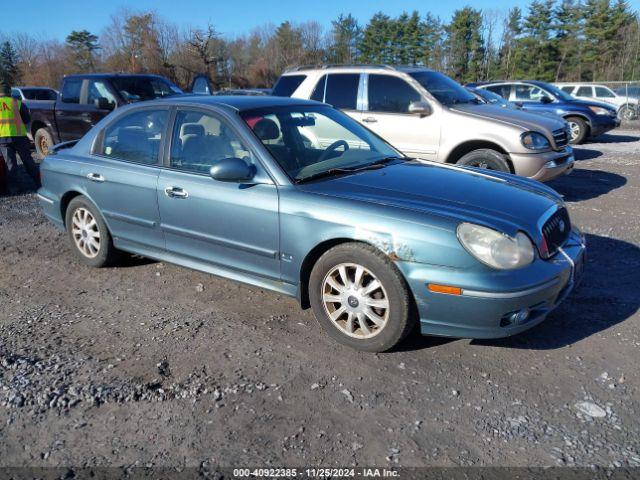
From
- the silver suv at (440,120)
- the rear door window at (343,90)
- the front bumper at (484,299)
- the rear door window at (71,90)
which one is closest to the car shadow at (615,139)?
the silver suv at (440,120)

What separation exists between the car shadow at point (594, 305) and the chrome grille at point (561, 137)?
96.3 inches

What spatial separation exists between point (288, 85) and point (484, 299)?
6350 mm

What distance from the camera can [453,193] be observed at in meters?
3.56

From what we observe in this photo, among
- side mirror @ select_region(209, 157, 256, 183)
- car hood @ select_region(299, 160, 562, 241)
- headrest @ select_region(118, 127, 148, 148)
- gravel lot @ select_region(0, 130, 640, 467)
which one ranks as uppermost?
headrest @ select_region(118, 127, 148, 148)

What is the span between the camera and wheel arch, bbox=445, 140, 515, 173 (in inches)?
276

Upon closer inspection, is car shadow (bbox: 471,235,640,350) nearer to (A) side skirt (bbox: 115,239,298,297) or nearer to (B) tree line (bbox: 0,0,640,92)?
(A) side skirt (bbox: 115,239,298,297)

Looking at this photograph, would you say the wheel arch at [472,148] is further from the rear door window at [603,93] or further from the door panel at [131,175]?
the rear door window at [603,93]

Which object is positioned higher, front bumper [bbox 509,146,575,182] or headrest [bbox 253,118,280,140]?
headrest [bbox 253,118,280,140]

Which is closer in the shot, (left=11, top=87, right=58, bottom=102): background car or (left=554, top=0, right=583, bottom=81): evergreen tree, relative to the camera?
(left=11, top=87, right=58, bottom=102): background car

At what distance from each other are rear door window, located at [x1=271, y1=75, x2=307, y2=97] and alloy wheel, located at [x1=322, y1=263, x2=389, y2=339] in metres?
5.61

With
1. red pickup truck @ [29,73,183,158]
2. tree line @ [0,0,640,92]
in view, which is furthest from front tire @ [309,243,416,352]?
tree line @ [0,0,640,92]

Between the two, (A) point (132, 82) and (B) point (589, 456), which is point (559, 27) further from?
(B) point (589, 456)

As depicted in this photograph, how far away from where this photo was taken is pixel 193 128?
167 inches

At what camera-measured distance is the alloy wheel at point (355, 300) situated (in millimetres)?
3320
